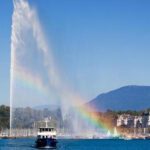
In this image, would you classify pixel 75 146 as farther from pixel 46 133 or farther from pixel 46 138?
pixel 46 138

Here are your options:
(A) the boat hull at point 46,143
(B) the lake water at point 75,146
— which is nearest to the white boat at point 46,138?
(A) the boat hull at point 46,143

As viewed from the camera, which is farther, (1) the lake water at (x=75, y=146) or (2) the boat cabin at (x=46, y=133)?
(1) the lake water at (x=75, y=146)

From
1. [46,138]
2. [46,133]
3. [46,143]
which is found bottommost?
[46,143]

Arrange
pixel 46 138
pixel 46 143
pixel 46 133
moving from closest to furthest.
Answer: pixel 46 143 → pixel 46 138 → pixel 46 133

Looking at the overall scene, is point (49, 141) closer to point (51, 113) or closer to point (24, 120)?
point (51, 113)

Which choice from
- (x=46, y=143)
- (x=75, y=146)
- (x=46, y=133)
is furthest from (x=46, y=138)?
(x=75, y=146)

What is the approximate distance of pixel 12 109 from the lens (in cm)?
7175

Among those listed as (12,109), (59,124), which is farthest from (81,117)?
(12,109)

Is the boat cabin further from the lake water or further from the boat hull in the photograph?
the lake water

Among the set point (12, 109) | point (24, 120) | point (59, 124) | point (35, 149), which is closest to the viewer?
point (12, 109)

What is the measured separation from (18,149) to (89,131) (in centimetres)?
10984

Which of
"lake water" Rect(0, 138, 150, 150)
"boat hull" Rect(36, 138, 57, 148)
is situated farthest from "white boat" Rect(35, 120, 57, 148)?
"lake water" Rect(0, 138, 150, 150)

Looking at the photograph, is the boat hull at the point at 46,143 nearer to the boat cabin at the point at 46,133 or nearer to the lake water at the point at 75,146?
the boat cabin at the point at 46,133

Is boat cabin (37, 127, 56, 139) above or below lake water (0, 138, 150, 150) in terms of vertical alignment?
above
